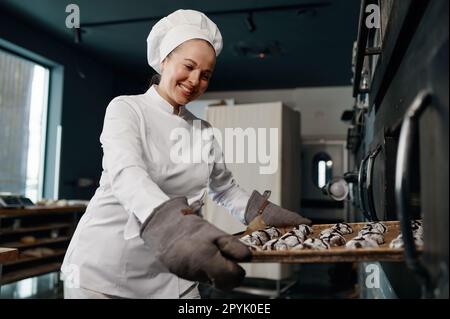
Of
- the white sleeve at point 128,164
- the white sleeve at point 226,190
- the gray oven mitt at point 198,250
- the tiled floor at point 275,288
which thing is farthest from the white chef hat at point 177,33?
the tiled floor at point 275,288

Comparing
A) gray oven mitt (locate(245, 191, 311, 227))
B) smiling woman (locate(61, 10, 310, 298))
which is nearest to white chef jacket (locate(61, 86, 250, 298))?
smiling woman (locate(61, 10, 310, 298))

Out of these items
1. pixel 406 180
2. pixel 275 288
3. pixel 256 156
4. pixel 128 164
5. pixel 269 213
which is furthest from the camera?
pixel 275 288

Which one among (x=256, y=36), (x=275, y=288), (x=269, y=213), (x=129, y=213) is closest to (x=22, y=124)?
(x=129, y=213)

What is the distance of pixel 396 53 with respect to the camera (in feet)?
2.21

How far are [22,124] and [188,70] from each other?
57 centimetres

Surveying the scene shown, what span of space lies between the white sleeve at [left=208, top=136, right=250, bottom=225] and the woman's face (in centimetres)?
19

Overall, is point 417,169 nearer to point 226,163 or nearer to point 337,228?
point 337,228

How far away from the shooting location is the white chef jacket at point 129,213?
0.62m

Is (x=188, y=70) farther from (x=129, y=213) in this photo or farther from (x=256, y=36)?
(x=256, y=36)

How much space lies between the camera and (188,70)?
0.58 meters

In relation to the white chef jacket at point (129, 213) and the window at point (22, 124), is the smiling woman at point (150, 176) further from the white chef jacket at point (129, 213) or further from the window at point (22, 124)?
the window at point (22, 124)

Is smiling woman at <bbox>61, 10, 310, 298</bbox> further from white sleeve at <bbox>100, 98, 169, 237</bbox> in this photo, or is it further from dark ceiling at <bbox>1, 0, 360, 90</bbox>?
dark ceiling at <bbox>1, 0, 360, 90</bbox>
